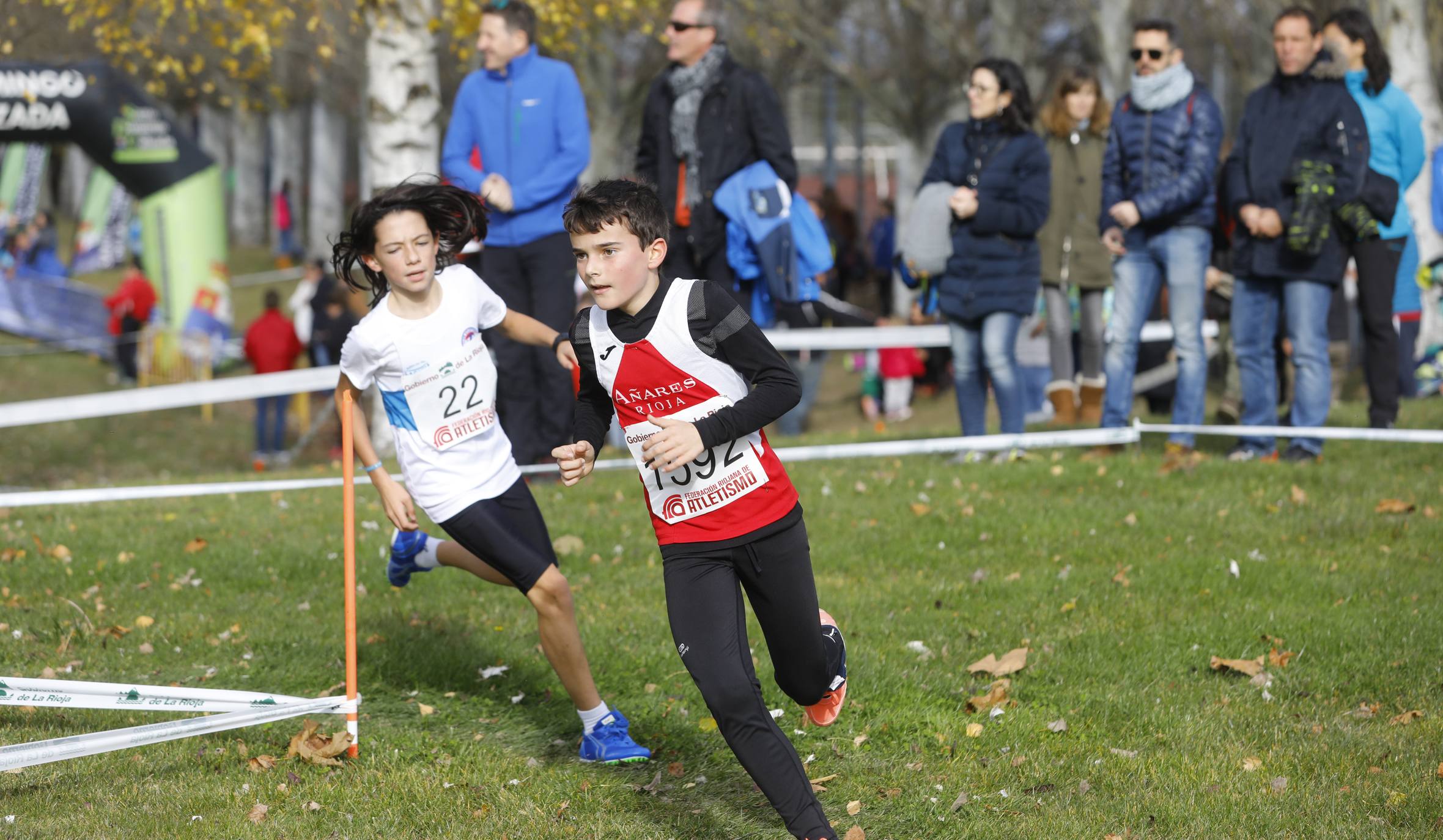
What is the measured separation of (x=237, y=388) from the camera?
30.6 ft

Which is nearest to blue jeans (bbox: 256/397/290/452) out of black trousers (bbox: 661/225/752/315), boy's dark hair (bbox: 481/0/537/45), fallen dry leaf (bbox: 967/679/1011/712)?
boy's dark hair (bbox: 481/0/537/45)

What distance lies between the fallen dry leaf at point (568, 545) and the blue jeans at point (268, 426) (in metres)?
10.1

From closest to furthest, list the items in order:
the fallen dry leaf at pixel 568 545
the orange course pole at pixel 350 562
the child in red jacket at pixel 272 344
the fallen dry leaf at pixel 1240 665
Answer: the orange course pole at pixel 350 562, the fallen dry leaf at pixel 1240 665, the fallen dry leaf at pixel 568 545, the child in red jacket at pixel 272 344

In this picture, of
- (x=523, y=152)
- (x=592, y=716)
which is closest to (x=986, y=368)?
(x=523, y=152)

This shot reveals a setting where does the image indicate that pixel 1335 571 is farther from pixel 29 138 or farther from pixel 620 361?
→ pixel 29 138

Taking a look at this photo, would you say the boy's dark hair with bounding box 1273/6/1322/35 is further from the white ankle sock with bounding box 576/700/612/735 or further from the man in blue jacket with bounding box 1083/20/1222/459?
the white ankle sock with bounding box 576/700/612/735

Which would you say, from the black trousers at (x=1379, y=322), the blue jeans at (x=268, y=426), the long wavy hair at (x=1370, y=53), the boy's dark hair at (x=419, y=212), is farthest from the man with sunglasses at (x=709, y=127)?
the blue jeans at (x=268, y=426)

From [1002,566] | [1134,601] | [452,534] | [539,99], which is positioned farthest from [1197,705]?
[539,99]

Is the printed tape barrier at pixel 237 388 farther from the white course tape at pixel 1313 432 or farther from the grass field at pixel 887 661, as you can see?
the white course tape at pixel 1313 432

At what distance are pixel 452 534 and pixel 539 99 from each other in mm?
4178

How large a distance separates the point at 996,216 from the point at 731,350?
476 cm

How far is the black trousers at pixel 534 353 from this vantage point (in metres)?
8.56

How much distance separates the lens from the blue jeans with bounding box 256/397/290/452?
54.9 feet

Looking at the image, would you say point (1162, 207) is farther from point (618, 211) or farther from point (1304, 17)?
point (618, 211)
